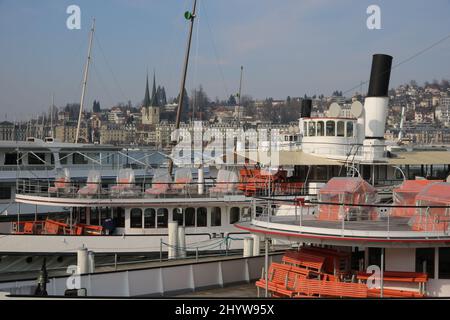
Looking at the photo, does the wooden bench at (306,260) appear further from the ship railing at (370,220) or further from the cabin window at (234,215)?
the cabin window at (234,215)

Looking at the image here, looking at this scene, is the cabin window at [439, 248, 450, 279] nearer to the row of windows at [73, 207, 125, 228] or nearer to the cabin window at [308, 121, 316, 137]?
the row of windows at [73, 207, 125, 228]

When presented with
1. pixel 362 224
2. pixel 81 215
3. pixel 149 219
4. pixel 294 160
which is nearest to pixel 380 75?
pixel 294 160

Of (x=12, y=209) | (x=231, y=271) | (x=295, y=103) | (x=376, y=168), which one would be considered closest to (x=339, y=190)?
(x=231, y=271)

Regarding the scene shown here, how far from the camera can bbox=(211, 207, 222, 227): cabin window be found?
2227 centimetres

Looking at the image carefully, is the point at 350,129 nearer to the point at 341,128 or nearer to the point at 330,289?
the point at 341,128

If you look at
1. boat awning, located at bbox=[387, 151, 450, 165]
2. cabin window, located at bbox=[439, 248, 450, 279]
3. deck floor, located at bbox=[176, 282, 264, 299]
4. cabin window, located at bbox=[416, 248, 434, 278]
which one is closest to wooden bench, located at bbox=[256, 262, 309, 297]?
deck floor, located at bbox=[176, 282, 264, 299]

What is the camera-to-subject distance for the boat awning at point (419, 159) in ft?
78.2

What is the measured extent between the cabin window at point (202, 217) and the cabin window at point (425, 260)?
10815mm

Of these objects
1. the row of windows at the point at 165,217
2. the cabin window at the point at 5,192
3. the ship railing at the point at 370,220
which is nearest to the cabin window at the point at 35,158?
the cabin window at the point at 5,192

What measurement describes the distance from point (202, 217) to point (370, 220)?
9.91 metres

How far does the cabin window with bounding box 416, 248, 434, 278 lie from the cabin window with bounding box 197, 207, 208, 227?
35.5ft

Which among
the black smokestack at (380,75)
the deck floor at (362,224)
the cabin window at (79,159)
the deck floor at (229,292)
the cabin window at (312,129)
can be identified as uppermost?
the black smokestack at (380,75)
